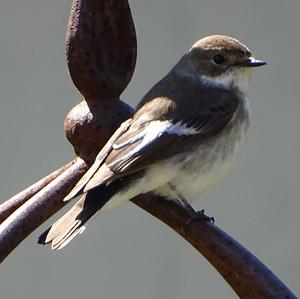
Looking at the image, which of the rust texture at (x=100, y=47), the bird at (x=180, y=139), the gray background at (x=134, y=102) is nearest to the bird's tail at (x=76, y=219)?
the bird at (x=180, y=139)

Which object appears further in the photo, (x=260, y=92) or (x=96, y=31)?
(x=260, y=92)

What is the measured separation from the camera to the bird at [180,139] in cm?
239

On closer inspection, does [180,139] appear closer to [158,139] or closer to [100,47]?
[158,139]

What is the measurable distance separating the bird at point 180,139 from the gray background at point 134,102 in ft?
6.63

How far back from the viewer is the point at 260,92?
5367 mm

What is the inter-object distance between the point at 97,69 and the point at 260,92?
132 inches

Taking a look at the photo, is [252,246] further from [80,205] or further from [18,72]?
[80,205]

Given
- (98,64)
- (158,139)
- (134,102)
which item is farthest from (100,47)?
(134,102)

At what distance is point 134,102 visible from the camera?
529 centimetres

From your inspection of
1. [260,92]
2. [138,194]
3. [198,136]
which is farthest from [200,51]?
[260,92]

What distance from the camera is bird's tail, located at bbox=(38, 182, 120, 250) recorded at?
7.20 feet

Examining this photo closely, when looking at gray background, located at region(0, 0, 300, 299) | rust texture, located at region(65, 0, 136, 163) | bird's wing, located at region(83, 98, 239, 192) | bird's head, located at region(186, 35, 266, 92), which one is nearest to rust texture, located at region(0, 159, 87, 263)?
rust texture, located at region(65, 0, 136, 163)

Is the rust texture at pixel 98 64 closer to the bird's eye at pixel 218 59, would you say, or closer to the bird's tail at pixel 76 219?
the bird's tail at pixel 76 219

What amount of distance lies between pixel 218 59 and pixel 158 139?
1.96 ft
